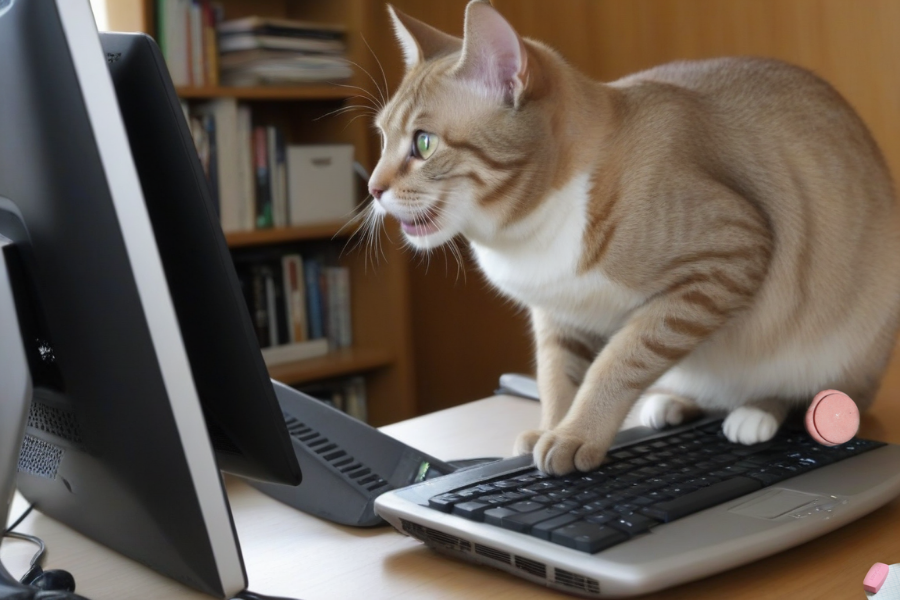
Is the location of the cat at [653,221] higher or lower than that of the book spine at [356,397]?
higher

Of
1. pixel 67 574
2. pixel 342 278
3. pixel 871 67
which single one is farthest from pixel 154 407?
pixel 342 278

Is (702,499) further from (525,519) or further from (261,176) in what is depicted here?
(261,176)

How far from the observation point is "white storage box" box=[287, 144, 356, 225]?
240 cm

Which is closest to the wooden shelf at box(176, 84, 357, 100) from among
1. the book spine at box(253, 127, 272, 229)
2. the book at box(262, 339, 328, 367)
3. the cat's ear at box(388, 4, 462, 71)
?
the book spine at box(253, 127, 272, 229)

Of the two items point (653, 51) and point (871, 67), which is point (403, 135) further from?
point (653, 51)

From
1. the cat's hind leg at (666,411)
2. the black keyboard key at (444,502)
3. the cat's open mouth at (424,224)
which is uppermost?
the cat's open mouth at (424,224)

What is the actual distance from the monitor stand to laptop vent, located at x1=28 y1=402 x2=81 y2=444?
0.05 metres

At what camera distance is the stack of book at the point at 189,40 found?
218cm

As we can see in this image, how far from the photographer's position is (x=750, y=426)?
2.96 feet

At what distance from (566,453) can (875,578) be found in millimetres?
284

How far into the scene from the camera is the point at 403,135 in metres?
1.03

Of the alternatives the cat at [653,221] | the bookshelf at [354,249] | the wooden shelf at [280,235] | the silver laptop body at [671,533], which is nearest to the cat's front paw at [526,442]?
the cat at [653,221]

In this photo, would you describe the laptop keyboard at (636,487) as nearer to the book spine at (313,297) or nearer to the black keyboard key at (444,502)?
the black keyboard key at (444,502)

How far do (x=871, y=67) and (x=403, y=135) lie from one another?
1.00 meters
